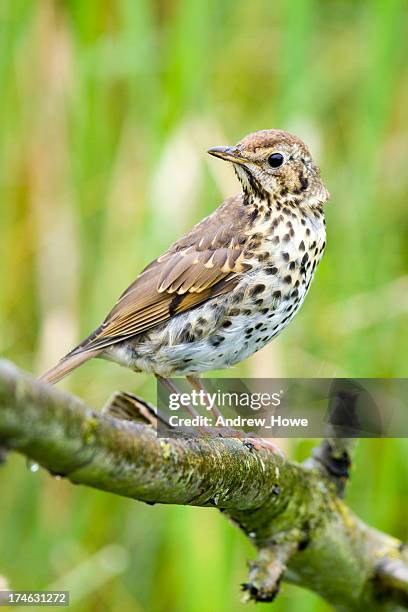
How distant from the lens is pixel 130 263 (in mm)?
4422

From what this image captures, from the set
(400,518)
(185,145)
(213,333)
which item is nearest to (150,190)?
(185,145)

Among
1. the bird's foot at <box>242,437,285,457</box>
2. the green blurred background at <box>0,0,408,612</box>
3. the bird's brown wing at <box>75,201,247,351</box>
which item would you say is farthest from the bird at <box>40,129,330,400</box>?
the green blurred background at <box>0,0,408,612</box>

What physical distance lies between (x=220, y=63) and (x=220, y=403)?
2.53 meters

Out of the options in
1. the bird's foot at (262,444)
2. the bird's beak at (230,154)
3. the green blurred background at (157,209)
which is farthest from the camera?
the green blurred background at (157,209)

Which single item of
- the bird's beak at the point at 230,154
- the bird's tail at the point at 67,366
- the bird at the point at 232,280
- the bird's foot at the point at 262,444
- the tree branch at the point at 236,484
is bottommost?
the tree branch at the point at 236,484

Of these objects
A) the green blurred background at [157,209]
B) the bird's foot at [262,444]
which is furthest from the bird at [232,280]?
the green blurred background at [157,209]

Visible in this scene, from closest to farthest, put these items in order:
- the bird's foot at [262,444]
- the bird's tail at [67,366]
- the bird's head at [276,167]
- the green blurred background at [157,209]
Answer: the bird's foot at [262,444]
the bird's tail at [67,366]
the bird's head at [276,167]
the green blurred background at [157,209]

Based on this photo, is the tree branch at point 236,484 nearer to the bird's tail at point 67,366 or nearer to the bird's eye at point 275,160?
the bird's tail at point 67,366

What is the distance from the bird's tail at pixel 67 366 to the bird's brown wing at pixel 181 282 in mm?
45

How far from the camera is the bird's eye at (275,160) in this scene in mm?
3490

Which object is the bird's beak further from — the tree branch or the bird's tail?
the tree branch

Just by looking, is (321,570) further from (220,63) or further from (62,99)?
(220,63)

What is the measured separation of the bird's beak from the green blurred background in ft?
1.77

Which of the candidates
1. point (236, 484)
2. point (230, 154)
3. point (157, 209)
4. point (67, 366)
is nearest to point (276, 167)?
point (230, 154)
